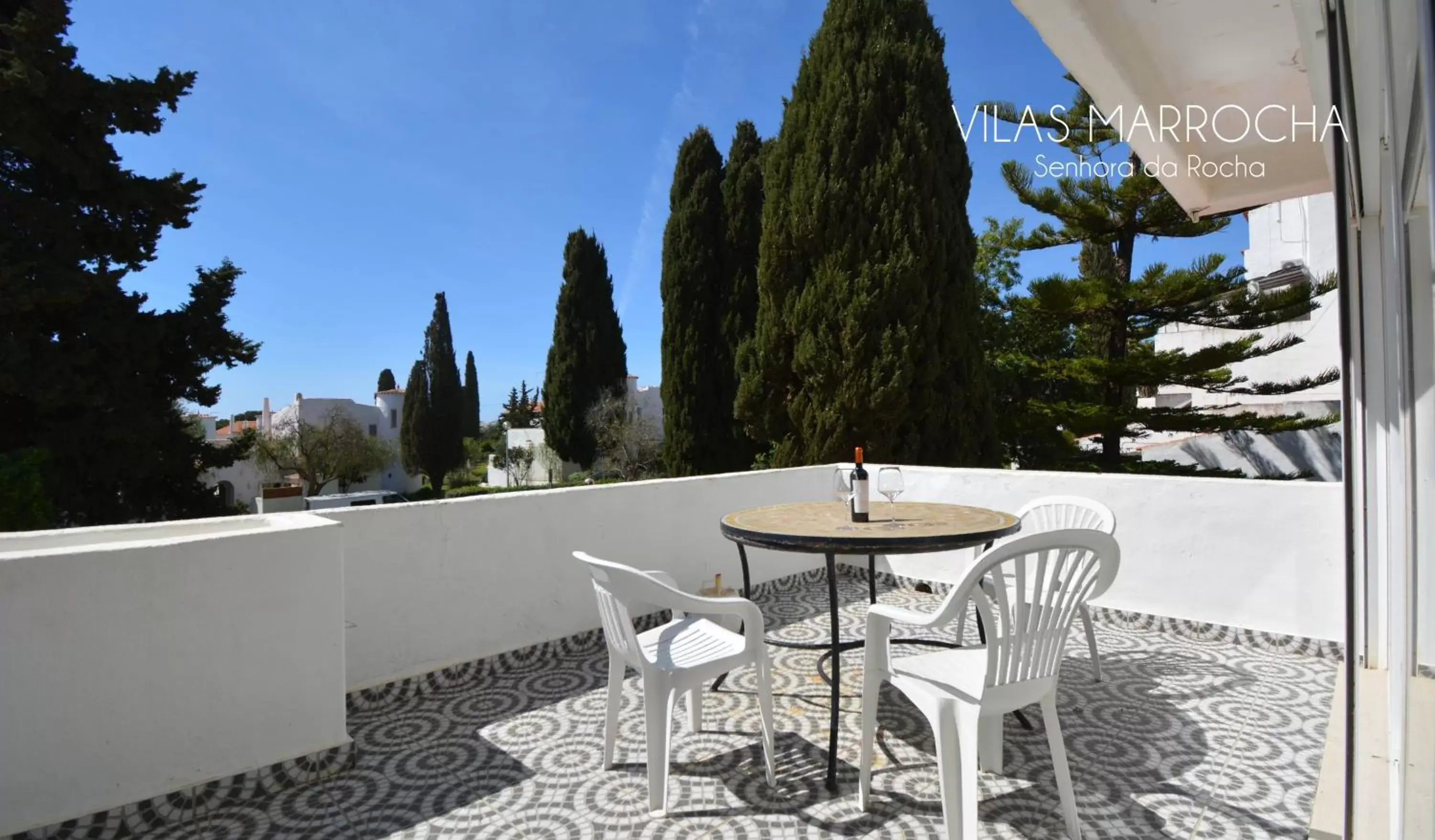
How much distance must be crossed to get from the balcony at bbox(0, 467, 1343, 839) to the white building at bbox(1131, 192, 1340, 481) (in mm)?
6364

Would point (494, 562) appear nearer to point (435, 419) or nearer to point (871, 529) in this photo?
point (871, 529)

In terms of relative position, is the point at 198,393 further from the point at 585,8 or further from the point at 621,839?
the point at 621,839

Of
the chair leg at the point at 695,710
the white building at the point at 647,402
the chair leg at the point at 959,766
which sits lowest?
the chair leg at the point at 695,710

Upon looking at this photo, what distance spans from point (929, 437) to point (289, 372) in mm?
24516

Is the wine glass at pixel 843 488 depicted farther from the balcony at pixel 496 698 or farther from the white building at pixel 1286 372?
the white building at pixel 1286 372

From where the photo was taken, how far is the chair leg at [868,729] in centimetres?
182

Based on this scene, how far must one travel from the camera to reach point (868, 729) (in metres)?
1.83

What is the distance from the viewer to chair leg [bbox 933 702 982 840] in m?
1.50

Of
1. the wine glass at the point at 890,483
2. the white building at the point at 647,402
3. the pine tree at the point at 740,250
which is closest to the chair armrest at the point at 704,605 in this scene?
the wine glass at the point at 890,483

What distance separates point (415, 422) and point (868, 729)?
2149 centimetres

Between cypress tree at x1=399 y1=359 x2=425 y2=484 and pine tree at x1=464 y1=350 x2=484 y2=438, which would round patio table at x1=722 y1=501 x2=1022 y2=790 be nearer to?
cypress tree at x1=399 y1=359 x2=425 y2=484

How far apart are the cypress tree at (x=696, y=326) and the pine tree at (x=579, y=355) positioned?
521 cm

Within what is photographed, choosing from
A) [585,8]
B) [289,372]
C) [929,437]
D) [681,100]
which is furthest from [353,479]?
[929,437]

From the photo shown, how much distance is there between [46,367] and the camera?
841 cm
